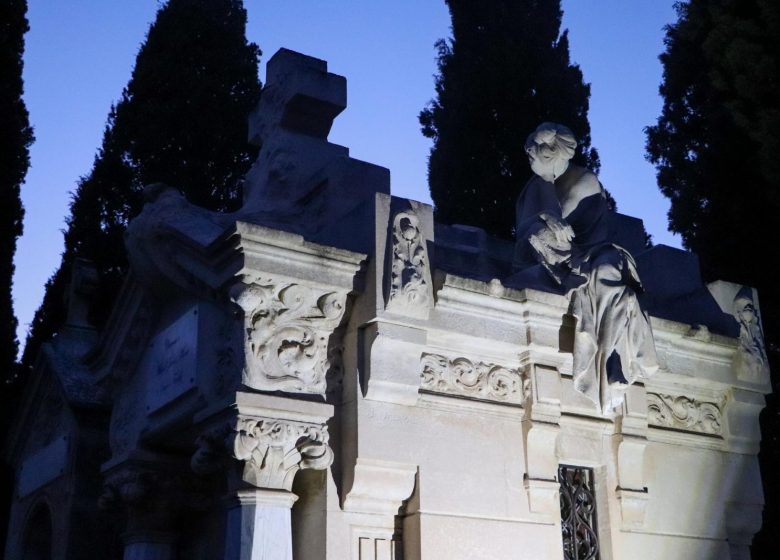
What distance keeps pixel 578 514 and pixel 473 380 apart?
1.34 meters

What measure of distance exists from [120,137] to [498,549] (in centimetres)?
1338

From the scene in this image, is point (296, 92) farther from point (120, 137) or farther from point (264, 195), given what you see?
point (120, 137)

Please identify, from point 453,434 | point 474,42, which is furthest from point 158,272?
point 474,42

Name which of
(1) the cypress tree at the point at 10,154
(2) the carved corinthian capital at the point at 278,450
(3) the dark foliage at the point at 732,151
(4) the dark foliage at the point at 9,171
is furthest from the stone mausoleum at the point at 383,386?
(3) the dark foliage at the point at 732,151

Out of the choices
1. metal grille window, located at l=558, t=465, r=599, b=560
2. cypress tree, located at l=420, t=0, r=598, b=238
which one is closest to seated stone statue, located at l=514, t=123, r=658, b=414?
metal grille window, located at l=558, t=465, r=599, b=560

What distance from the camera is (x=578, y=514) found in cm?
700

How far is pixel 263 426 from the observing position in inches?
222

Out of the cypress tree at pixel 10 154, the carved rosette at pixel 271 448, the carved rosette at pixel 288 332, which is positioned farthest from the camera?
the cypress tree at pixel 10 154

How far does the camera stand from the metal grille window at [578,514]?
688 cm

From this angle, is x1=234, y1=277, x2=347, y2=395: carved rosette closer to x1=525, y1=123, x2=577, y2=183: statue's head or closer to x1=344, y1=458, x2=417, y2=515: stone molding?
x1=344, y1=458, x2=417, y2=515: stone molding

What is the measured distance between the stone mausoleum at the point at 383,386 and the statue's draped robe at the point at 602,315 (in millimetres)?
17

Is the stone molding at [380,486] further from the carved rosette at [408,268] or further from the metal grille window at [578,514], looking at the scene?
the metal grille window at [578,514]

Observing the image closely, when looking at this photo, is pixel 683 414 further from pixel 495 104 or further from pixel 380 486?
pixel 495 104

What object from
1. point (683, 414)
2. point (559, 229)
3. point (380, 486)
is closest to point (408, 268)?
point (380, 486)
